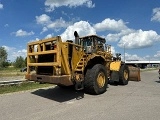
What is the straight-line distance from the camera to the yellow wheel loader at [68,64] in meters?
9.12

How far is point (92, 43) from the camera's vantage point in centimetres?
1225

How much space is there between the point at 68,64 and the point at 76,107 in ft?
6.45

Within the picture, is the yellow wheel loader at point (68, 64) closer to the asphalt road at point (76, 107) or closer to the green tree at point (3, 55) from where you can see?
the asphalt road at point (76, 107)

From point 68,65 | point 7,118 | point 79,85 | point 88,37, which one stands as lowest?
point 7,118

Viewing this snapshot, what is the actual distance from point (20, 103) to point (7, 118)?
200cm

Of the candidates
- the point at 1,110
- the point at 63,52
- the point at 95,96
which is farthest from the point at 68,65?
the point at 1,110

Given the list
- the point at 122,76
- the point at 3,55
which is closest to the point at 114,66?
the point at 122,76

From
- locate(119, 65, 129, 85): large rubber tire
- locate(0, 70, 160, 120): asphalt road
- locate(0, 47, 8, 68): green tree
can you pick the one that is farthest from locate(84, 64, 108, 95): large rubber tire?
locate(0, 47, 8, 68): green tree

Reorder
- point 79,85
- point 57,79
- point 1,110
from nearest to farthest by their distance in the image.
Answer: point 1,110 → point 57,79 → point 79,85

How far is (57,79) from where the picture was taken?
29.2 feet

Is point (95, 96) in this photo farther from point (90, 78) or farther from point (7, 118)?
point (7, 118)

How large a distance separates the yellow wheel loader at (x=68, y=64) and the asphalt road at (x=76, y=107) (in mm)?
695

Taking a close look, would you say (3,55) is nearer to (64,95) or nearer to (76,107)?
(64,95)

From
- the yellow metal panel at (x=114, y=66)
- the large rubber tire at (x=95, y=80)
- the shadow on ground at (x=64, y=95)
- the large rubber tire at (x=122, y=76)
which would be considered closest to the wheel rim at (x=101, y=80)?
the large rubber tire at (x=95, y=80)
